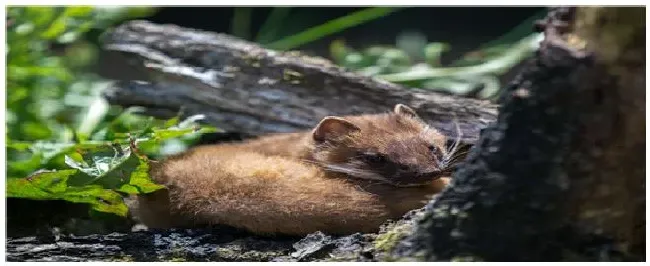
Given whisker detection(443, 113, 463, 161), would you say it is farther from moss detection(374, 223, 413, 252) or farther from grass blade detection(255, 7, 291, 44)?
grass blade detection(255, 7, 291, 44)

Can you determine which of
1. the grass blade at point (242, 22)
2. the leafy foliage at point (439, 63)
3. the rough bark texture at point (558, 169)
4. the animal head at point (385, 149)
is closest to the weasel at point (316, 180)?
the animal head at point (385, 149)

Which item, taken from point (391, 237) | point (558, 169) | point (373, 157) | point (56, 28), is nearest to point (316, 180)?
point (373, 157)

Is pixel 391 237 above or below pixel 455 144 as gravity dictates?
below

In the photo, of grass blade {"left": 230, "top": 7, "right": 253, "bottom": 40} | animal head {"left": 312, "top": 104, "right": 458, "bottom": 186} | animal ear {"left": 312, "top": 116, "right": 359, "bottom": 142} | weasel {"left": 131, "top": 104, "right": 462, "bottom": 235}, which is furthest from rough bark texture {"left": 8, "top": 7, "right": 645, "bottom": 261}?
grass blade {"left": 230, "top": 7, "right": 253, "bottom": 40}

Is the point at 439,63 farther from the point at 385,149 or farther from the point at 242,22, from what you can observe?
the point at 385,149

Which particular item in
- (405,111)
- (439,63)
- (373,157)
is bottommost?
(373,157)

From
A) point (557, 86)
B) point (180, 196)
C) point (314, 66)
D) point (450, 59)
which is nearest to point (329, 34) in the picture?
point (450, 59)

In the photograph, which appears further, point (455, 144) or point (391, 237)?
point (455, 144)

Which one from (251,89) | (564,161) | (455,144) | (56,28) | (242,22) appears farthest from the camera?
(242,22)
